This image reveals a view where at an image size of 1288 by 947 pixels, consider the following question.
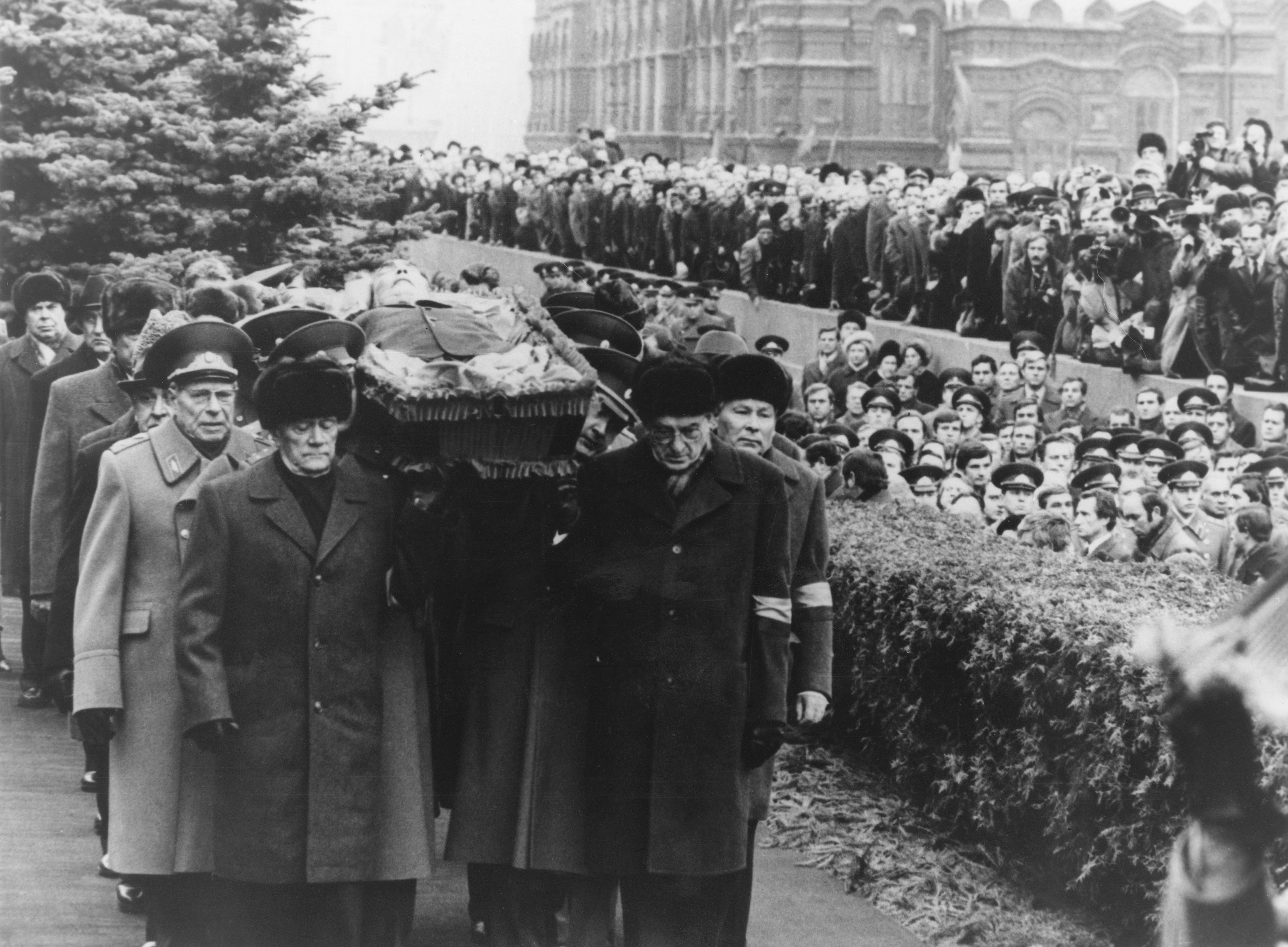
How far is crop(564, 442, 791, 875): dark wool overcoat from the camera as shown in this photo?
5871 millimetres

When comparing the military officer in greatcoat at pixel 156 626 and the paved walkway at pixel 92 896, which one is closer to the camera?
the military officer in greatcoat at pixel 156 626

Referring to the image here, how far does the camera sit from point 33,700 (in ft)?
32.3

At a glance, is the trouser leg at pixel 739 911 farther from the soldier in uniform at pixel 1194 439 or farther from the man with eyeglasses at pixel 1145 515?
the soldier in uniform at pixel 1194 439

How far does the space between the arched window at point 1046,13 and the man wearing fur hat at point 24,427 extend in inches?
1607

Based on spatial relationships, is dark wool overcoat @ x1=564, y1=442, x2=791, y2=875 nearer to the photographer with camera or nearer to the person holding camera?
the person holding camera

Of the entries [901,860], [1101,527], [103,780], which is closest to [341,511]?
[103,780]

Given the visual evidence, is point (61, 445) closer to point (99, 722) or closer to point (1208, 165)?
point (99, 722)

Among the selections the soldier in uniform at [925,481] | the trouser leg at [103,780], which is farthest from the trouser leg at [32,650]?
the soldier in uniform at [925,481]

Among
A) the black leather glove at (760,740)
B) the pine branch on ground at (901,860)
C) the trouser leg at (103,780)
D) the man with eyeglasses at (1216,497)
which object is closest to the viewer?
the black leather glove at (760,740)

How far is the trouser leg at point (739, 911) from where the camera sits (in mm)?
6227

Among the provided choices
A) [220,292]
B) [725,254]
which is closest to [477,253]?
[725,254]

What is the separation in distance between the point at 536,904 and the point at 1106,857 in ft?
5.89

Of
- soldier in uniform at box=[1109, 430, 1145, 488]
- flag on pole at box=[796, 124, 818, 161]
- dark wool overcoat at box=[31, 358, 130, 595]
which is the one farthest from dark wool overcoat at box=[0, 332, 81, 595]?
flag on pole at box=[796, 124, 818, 161]

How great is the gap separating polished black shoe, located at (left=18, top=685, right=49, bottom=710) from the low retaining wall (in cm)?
293
